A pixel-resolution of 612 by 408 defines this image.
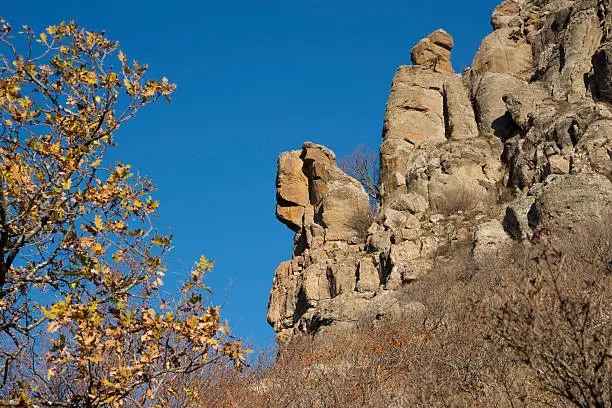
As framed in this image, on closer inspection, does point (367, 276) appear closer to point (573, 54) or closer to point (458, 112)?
point (458, 112)

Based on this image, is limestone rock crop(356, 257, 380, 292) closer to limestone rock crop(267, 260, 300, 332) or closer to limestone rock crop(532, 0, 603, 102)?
limestone rock crop(267, 260, 300, 332)

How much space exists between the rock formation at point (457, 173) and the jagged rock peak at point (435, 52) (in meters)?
0.09

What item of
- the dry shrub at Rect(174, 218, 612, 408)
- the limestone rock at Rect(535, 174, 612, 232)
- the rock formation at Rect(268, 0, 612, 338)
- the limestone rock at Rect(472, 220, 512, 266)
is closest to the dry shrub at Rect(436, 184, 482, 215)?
the rock formation at Rect(268, 0, 612, 338)

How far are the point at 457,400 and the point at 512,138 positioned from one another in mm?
20675

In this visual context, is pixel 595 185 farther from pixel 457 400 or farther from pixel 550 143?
pixel 457 400

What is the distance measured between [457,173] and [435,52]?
12781 mm

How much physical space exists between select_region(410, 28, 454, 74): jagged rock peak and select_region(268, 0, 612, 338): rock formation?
92 mm

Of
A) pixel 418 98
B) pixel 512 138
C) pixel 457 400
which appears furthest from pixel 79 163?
pixel 418 98

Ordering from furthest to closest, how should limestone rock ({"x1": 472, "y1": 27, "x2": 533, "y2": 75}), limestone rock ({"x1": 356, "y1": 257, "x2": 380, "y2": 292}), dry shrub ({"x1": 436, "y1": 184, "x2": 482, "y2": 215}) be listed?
limestone rock ({"x1": 472, "y1": 27, "x2": 533, "y2": 75}), dry shrub ({"x1": 436, "y1": 184, "x2": 482, "y2": 215}), limestone rock ({"x1": 356, "y1": 257, "x2": 380, "y2": 292})

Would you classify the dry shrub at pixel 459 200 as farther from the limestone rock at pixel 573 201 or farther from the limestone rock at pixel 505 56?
the limestone rock at pixel 505 56

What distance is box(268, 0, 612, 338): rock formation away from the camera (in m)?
25.2

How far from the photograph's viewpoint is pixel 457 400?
550 inches

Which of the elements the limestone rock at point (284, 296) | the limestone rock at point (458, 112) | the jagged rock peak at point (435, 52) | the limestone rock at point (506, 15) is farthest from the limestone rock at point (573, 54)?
the limestone rock at point (284, 296)

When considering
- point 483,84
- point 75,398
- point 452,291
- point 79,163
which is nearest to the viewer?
point 75,398
